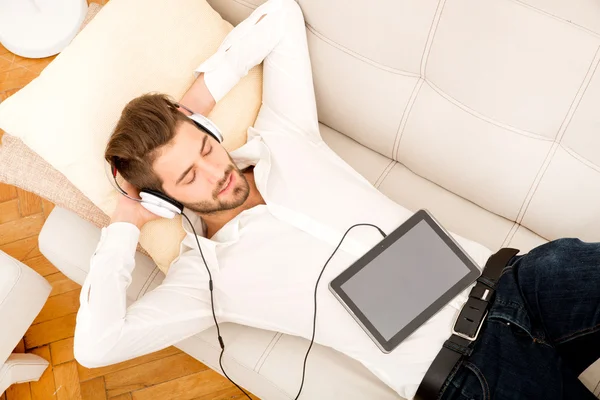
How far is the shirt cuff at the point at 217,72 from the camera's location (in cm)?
128

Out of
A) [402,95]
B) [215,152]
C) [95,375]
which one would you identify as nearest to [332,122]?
[402,95]

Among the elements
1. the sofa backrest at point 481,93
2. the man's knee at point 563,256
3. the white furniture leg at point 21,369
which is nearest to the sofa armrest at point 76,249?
the white furniture leg at point 21,369

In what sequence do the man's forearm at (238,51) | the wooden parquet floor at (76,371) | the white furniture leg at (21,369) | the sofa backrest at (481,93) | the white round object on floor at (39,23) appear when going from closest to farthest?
the sofa backrest at (481,93)
the man's forearm at (238,51)
the white furniture leg at (21,369)
the wooden parquet floor at (76,371)
the white round object on floor at (39,23)

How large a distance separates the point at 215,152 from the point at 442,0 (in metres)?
0.64

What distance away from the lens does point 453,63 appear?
1.12m

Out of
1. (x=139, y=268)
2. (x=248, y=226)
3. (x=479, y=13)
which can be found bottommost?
(x=139, y=268)

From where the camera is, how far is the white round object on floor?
1848 millimetres

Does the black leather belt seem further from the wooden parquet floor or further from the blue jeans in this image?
the wooden parquet floor

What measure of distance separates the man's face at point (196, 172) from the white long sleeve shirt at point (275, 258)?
0.23ft

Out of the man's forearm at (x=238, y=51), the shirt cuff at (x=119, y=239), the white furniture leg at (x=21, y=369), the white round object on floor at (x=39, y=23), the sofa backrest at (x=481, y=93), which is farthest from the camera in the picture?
the white round object on floor at (x=39, y=23)

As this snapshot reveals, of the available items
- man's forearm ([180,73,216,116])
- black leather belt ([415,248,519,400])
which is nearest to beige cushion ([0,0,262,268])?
man's forearm ([180,73,216,116])

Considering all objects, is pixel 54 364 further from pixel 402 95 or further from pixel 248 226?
pixel 402 95

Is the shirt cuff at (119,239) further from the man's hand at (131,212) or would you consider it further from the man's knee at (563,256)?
the man's knee at (563,256)

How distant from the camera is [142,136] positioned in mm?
1163
